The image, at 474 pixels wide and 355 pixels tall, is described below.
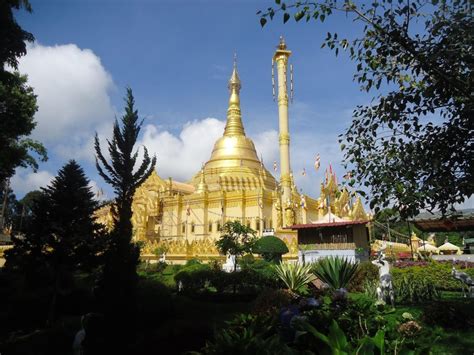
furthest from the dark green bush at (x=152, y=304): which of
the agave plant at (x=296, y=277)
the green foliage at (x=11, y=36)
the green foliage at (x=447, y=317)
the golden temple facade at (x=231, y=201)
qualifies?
the golden temple facade at (x=231, y=201)

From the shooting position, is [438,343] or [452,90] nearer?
[452,90]

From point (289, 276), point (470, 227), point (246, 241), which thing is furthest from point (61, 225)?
point (470, 227)

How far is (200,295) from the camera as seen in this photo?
1324cm

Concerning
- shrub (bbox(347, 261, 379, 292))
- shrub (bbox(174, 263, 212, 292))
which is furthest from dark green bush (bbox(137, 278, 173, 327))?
shrub (bbox(347, 261, 379, 292))

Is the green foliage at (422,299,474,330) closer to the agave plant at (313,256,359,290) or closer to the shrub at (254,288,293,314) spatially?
the shrub at (254,288,293,314)

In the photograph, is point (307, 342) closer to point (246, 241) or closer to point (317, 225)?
point (317, 225)

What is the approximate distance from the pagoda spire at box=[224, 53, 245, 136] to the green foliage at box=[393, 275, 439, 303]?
111ft

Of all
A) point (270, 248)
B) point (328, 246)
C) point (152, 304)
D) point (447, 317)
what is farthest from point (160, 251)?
point (447, 317)

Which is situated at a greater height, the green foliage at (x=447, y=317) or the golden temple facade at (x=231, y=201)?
the golden temple facade at (x=231, y=201)

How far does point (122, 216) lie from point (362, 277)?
871 centimetres

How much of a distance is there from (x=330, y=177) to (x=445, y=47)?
27.8 metres

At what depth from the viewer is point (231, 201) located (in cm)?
3400

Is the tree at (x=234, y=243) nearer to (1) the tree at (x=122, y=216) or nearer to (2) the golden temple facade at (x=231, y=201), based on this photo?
(2) the golden temple facade at (x=231, y=201)

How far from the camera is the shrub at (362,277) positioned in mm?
12556
